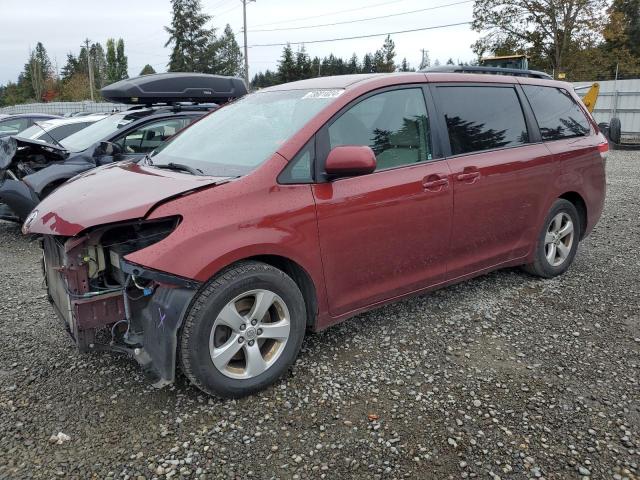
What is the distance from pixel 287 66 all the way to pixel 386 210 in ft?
203

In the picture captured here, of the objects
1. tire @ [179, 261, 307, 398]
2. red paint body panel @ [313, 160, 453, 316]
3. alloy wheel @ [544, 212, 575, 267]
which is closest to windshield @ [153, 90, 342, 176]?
red paint body panel @ [313, 160, 453, 316]

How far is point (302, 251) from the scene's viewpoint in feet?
9.99

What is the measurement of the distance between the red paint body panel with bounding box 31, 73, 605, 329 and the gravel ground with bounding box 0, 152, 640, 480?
1.28ft

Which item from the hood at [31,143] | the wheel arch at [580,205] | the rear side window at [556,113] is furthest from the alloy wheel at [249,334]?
the hood at [31,143]

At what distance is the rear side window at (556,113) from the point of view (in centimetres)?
450

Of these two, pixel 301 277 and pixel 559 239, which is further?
pixel 559 239

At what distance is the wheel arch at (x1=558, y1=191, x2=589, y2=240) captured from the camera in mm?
4785

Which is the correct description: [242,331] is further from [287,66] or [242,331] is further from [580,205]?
[287,66]

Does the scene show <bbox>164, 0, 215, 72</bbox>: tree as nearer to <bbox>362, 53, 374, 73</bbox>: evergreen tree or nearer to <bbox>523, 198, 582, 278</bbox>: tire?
<bbox>362, 53, 374, 73</bbox>: evergreen tree

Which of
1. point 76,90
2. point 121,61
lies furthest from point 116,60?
point 76,90

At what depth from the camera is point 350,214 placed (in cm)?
321

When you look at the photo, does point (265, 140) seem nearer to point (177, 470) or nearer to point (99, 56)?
point (177, 470)

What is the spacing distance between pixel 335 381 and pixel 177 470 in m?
1.06

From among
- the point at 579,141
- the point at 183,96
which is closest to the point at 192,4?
the point at 183,96
